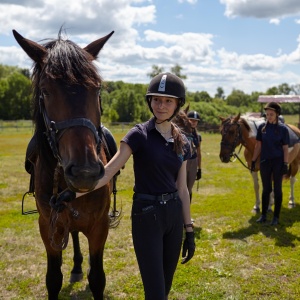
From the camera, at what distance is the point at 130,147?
8.18 ft

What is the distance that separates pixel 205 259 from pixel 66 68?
3806 mm

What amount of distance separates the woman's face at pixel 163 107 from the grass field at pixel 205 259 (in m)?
2.43

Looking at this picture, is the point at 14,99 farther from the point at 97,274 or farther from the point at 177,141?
the point at 177,141

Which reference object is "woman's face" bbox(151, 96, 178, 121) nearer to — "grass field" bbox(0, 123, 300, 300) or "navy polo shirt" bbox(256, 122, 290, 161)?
"grass field" bbox(0, 123, 300, 300)

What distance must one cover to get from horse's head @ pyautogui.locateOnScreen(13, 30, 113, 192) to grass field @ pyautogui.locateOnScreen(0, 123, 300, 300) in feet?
8.45

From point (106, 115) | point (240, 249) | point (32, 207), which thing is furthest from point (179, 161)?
point (106, 115)

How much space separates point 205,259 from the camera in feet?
16.7

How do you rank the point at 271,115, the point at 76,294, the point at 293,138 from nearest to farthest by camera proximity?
1. the point at 76,294
2. the point at 271,115
3. the point at 293,138

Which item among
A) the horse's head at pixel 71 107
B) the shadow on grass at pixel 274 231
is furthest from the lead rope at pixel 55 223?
the shadow on grass at pixel 274 231

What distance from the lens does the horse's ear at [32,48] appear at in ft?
7.92

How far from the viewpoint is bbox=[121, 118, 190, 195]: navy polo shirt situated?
252 cm

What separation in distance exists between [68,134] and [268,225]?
5.51 meters

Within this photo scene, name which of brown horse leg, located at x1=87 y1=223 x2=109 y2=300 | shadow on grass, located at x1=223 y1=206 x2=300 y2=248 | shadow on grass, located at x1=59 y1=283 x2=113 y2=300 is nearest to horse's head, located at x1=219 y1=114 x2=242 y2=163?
shadow on grass, located at x1=223 y1=206 x2=300 y2=248

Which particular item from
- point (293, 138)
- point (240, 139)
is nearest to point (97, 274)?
point (240, 139)
